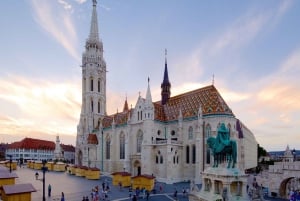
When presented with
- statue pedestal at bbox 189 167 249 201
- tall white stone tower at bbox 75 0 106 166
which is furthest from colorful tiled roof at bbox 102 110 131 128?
statue pedestal at bbox 189 167 249 201

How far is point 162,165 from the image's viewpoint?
44.0m

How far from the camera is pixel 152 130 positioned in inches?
1845

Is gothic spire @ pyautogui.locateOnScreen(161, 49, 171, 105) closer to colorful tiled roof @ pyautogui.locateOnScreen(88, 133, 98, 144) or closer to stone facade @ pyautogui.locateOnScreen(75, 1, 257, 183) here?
stone facade @ pyautogui.locateOnScreen(75, 1, 257, 183)

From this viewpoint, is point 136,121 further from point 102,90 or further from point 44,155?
point 44,155

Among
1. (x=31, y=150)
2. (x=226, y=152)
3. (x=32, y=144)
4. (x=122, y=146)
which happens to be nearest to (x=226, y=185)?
(x=226, y=152)

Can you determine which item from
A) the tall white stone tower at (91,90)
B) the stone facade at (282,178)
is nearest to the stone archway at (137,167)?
the tall white stone tower at (91,90)

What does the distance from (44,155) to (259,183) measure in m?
95.9

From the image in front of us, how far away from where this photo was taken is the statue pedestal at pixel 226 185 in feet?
77.6

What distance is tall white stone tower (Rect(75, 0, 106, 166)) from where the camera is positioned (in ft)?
217

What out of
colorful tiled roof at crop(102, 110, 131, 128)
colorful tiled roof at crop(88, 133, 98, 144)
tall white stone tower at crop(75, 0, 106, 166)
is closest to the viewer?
colorful tiled roof at crop(102, 110, 131, 128)

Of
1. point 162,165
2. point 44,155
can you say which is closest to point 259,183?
point 162,165

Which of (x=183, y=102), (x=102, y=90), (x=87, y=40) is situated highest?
(x=87, y=40)

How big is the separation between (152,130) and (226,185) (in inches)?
948

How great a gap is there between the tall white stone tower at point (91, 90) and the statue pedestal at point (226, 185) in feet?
146
